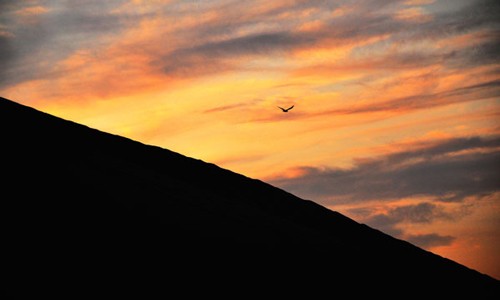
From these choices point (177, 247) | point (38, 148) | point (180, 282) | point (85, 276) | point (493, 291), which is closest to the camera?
point (85, 276)

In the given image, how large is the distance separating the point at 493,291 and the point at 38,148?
11427mm

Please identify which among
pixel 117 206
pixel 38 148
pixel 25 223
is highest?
pixel 38 148

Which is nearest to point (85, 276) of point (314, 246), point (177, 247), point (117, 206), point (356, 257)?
point (177, 247)

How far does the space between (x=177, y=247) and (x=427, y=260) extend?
31.3ft

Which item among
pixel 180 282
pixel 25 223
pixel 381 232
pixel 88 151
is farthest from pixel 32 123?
pixel 381 232

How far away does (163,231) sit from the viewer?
37.3 ft

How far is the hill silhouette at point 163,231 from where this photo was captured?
9219 mm

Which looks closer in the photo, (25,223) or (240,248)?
(25,223)

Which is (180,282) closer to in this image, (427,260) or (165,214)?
(165,214)

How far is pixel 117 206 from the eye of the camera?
38.7ft

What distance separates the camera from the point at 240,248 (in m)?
12.0

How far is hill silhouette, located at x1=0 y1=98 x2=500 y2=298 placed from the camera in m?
9.22

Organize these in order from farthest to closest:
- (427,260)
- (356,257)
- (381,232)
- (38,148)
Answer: (381,232), (427,260), (356,257), (38,148)

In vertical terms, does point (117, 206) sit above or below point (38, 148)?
below
